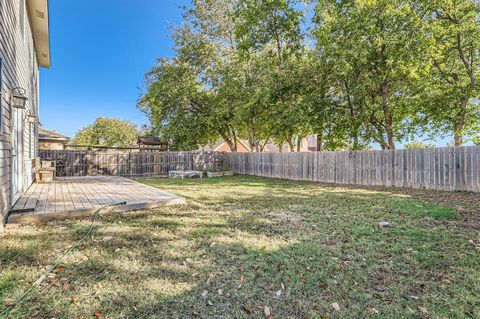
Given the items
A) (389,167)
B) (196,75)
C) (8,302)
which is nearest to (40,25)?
(196,75)

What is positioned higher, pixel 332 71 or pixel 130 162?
pixel 332 71

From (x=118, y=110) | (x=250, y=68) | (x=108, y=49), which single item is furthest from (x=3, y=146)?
(x=118, y=110)

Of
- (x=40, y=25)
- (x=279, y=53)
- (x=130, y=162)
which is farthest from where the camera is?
(x=130, y=162)

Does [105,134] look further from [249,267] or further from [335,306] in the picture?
[335,306]

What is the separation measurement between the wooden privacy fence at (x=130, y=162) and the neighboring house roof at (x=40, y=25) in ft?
15.5

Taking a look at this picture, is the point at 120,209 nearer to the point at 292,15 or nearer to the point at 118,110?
the point at 292,15

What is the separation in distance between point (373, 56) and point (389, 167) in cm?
432

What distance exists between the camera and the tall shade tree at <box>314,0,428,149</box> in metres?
9.19

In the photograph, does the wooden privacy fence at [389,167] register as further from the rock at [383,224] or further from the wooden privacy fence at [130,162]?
the rock at [383,224]

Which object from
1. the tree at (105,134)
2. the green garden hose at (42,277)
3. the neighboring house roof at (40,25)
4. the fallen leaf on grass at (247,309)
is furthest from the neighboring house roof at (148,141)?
the tree at (105,134)

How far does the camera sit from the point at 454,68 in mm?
A: 10945

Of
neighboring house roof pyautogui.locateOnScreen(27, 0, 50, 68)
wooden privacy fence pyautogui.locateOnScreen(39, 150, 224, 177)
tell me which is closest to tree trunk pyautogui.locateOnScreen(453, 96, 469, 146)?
wooden privacy fence pyautogui.locateOnScreen(39, 150, 224, 177)

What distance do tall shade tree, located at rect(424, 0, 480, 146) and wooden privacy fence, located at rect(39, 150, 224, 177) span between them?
11.5 metres

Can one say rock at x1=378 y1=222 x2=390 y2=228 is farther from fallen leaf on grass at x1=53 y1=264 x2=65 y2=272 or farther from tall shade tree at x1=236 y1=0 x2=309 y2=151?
tall shade tree at x1=236 y1=0 x2=309 y2=151
